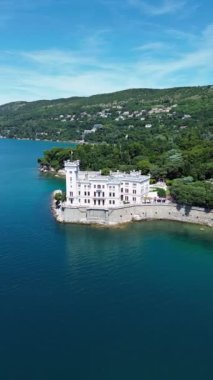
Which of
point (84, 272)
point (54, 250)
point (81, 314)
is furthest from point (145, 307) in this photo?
point (54, 250)

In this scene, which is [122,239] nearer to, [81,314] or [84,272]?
[84,272]

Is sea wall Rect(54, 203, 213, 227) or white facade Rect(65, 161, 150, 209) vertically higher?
white facade Rect(65, 161, 150, 209)

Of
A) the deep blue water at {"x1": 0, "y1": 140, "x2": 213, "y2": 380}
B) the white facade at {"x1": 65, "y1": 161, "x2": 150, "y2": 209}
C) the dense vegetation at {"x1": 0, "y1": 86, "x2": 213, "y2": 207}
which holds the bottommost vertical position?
the deep blue water at {"x1": 0, "y1": 140, "x2": 213, "y2": 380}

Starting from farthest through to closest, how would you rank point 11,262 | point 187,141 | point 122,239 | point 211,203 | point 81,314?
point 187,141 → point 211,203 → point 122,239 → point 11,262 → point 81,314

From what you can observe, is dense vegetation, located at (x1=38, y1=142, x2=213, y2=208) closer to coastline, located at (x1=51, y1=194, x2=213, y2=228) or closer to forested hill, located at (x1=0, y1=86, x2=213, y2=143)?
coastline, located at (x1=51, y1=194, x2=213, y2=228)

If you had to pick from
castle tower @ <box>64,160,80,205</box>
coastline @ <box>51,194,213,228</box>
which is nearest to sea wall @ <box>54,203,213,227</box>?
coastline @ <box>51,194,213,228</box>

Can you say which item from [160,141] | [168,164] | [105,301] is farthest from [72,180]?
[160,141]
